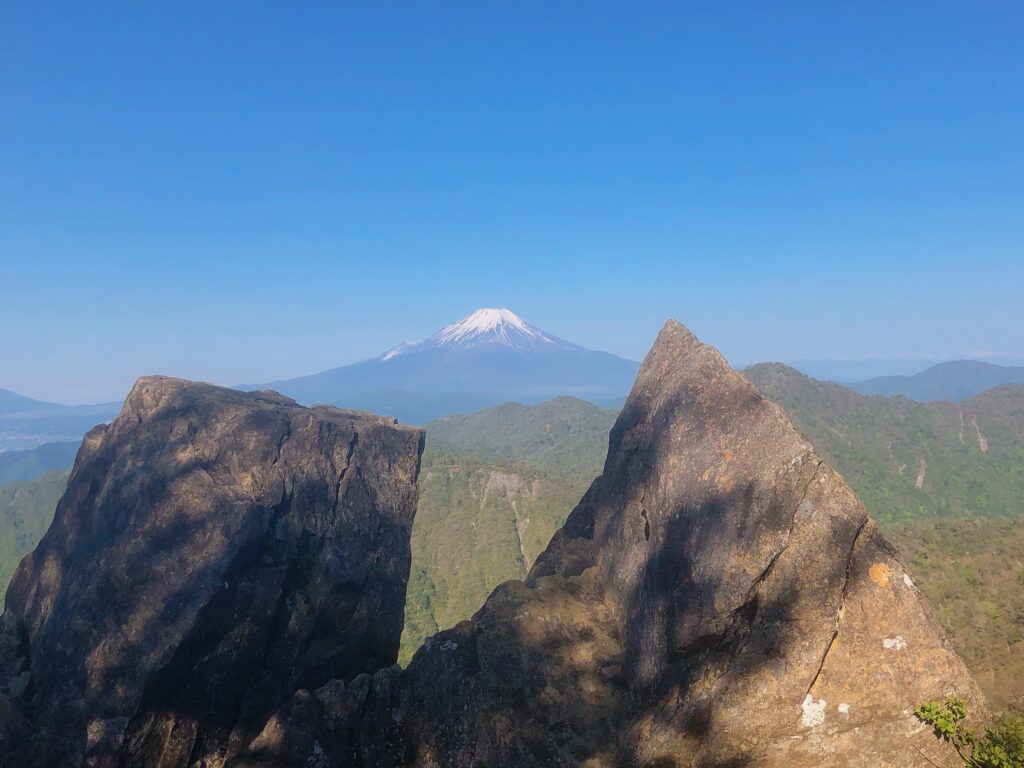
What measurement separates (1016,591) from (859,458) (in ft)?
500

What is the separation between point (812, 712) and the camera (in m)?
15.5

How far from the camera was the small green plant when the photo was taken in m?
13.6

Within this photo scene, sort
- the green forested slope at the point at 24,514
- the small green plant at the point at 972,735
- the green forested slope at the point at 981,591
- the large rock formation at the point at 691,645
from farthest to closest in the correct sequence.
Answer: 1. the green forested slope at the point at 24,514
2. the green forested slope at the point at 981,591
3. the large rock formation at the point at 691,645
4. the small green plant at the point at 972,735

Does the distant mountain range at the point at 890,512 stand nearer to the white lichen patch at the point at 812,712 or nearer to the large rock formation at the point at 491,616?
the white lichen patch at the point at 812,712

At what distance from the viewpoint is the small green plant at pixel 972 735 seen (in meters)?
13.6

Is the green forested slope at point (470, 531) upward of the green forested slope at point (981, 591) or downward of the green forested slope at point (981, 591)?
downward

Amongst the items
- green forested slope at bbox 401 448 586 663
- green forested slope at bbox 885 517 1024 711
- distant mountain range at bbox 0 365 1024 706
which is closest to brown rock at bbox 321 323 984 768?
green forested slope at bbox 885 517 1024 711

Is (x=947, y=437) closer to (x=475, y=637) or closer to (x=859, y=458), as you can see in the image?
(x=859, y=458)

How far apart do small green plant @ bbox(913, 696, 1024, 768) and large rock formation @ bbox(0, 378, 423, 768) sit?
26.1m

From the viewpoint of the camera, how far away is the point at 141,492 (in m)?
34.8

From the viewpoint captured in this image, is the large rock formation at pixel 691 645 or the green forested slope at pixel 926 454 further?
the green forested slope at pixel 926 454

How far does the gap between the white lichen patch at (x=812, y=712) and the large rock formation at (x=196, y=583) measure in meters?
23.1

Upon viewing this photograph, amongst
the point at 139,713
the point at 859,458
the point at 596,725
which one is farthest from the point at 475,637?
the point at 859,458

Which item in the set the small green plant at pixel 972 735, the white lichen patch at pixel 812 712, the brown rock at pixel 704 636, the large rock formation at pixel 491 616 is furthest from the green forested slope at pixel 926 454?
the white lichen patch at pixel 812 712
